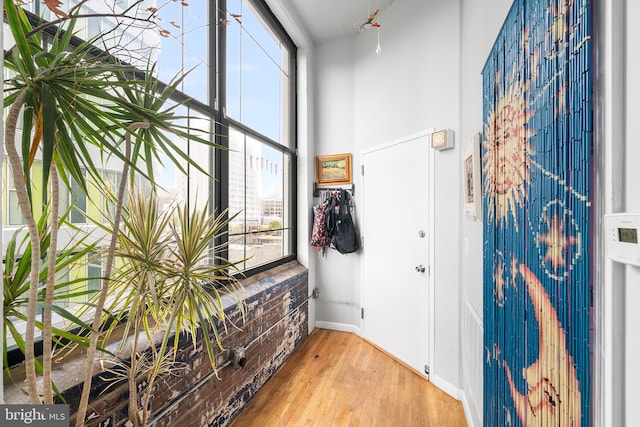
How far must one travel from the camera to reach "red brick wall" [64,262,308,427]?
115 cm

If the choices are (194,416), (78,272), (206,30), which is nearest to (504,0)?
(206,30)

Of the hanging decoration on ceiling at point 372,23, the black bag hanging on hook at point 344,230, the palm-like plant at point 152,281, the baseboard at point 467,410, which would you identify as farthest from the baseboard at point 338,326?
the hanging decoration on ceiling at point 372,23

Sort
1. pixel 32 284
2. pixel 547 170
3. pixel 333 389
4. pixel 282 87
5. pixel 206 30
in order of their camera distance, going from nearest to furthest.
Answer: pixel 32 284, pixel 547 170, pixel 206 30, pixel 333 389, pixel 282 87

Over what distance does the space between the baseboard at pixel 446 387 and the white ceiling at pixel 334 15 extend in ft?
10.3

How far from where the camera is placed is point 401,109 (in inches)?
106

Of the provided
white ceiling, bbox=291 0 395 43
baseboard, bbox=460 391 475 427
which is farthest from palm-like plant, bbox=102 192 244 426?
white ceiling, bbox=291 0 395 43

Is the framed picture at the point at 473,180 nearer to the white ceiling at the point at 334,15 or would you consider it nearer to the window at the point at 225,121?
the window at the point at 225,121

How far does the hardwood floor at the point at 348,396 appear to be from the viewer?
1.91 meters

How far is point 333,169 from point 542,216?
2.58m

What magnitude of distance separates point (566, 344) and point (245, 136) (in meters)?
2.29

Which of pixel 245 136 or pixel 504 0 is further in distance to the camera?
pixel 245 136

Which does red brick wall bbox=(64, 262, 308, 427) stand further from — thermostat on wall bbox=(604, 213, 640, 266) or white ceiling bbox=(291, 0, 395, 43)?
white ceiling bbox=(291, 0, 395, 43)

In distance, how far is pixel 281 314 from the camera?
2.54 meters

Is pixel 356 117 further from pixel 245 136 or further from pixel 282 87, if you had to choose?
pixel 245 136
